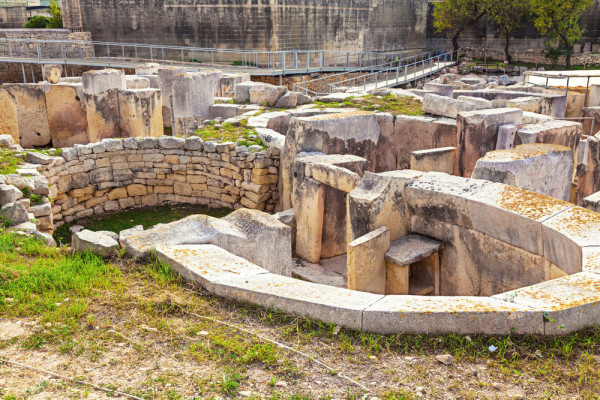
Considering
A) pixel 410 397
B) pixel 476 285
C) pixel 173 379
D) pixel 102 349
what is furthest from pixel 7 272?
pixel 476 285

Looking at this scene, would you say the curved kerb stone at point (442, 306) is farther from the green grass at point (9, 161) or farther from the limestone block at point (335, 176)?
the green grass at point (9, 161)

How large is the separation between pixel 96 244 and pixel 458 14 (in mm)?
31605

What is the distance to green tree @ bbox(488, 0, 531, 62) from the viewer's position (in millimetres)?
31641

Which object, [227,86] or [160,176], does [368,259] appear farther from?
[227,86]

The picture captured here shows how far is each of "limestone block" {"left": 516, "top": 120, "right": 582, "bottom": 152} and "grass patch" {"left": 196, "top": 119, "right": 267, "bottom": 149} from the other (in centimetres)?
424

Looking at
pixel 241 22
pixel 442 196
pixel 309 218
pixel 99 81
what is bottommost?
pixel 309 218

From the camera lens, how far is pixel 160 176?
1049cm

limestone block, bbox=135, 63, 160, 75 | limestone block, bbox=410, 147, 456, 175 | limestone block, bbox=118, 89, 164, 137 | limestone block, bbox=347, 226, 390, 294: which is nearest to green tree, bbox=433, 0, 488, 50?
limestone block, bbox=135, 63, 160, 75

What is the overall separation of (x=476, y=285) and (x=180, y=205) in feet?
21.6

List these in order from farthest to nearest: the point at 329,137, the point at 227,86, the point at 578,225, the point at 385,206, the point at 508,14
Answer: the point at 508,14, the point at 227,86, the point at 329,137, the point at 385,206, the point at 578,225

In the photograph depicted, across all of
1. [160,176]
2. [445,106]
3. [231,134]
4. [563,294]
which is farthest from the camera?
[231,134]

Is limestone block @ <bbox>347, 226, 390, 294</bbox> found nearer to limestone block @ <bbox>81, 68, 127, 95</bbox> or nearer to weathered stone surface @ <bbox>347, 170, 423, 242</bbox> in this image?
weathered stone surface @ <bbox>347, 170, 423, 242</bbox>

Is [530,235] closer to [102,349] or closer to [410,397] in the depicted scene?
[410,397]

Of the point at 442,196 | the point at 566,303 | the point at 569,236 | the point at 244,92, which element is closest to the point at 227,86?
the point at 244,92
